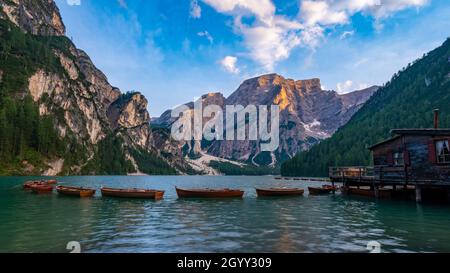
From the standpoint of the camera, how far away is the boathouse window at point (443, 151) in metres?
39.6

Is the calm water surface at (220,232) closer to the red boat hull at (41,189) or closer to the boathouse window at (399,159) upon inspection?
the boathouse window at (399,159)

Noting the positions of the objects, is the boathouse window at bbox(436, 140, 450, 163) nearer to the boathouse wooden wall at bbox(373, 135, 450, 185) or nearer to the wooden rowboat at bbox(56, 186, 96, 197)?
the boathouse wooden wall at bbox(373, 135, 450, 185)

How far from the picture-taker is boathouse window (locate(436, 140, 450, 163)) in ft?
130

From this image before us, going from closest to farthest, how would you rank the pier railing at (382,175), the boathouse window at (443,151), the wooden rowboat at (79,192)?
1. the boathouse window at (443,151)
2. the pier railing at (382,175)
3. the wooden rowboat at (79,192)

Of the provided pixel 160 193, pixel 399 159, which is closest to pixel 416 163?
pixel 399 159

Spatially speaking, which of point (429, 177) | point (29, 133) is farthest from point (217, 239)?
point (29, 133)

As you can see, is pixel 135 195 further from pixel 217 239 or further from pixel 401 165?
pixel 401 165

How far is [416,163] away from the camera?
4341 centimetres

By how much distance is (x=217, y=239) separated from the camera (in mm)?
21656

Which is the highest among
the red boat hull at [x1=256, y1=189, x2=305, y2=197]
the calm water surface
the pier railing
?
the pier railing

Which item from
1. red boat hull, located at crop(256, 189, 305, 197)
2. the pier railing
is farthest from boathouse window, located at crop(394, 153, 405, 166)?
red boat hull, located at crop(256, 189, 305, 197)

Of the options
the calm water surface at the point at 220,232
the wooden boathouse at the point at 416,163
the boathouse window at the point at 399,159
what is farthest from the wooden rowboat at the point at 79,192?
the boathouse window at the point at 399,159

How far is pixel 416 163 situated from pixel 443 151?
13.0ft

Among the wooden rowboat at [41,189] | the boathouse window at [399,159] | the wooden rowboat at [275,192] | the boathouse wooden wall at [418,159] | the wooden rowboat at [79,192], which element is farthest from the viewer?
the wooden rowboat at [41,189]
